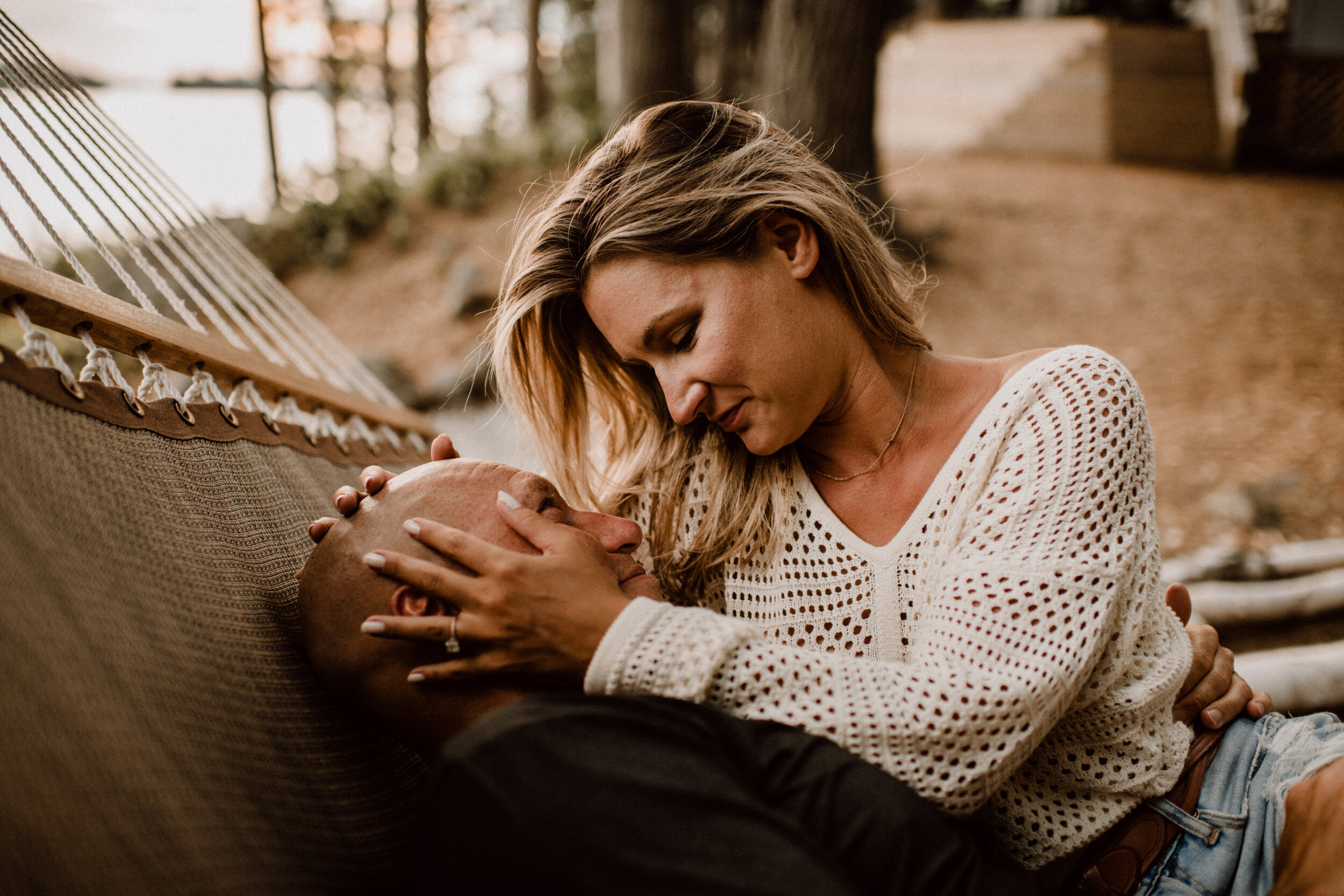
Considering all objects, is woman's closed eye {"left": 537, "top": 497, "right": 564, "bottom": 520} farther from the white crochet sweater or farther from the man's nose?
the white crochet sweater

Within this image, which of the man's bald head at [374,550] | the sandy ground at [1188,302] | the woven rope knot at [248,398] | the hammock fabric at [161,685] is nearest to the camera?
the hammock fabric at [161,685]

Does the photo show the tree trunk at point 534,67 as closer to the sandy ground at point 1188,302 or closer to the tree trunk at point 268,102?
the tree trunk at point 268,102

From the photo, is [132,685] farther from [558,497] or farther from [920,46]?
[920,46]

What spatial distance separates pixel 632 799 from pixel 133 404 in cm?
105

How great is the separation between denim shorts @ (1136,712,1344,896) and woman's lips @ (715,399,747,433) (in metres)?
0.93

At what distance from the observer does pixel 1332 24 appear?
1016cm

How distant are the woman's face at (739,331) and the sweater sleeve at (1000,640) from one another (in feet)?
1.16

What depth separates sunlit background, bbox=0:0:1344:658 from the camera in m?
4.80

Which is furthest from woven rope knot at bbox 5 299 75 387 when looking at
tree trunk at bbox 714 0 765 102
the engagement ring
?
tree trunk at bbox 714 0 765 102

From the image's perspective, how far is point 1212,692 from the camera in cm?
159

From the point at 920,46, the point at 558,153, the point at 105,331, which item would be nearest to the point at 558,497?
the point at 105,331

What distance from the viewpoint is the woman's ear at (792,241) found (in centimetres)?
160

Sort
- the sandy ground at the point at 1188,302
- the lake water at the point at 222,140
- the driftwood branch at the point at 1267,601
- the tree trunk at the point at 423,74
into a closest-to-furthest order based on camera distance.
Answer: the driftwood branch at the point at 1267,601
the sandy ground at the point at 1188,302
the lake water at the point at 222,140
the tree trunk at the point at 423,74

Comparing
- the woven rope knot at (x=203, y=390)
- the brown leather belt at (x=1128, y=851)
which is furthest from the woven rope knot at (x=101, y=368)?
the brown leather belt at (x=1128, y=851)
